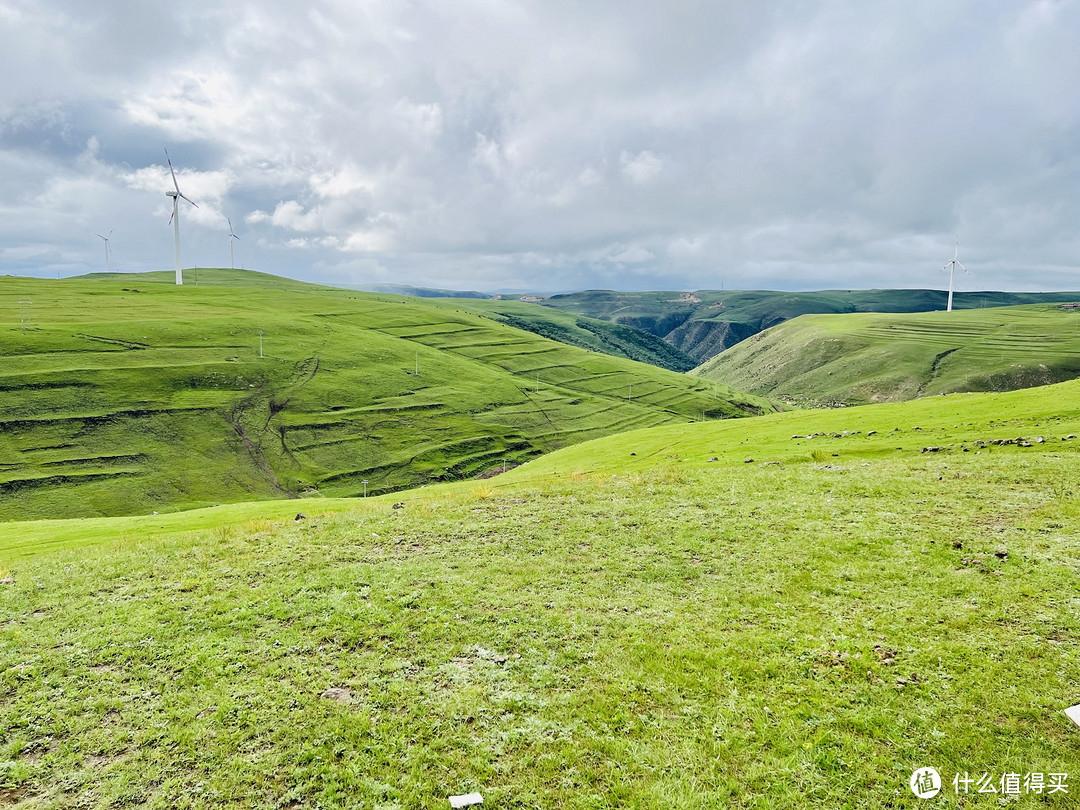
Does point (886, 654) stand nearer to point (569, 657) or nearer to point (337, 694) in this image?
point (569, 657)

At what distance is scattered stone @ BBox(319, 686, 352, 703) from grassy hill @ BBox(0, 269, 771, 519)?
12187 centimetres

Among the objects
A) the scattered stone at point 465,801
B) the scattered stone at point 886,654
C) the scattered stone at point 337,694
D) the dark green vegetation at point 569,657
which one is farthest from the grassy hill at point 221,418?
the scattered stone at point 886,654

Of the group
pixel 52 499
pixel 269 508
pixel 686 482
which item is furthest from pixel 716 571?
pixel 52 499

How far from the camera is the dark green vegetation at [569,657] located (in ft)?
33.7

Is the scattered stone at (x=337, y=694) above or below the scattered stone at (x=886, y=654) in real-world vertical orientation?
below

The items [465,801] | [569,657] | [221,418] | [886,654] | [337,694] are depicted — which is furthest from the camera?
[221,418]

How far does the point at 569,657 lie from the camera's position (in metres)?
14.0

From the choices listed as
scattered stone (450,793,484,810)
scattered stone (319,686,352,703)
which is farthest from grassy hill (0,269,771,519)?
scattered stone (450,793,484,810)

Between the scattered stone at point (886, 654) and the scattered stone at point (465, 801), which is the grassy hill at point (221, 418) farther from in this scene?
the scattered stone at point (886, 654)

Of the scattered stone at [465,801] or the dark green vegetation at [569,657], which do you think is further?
the dark green vegetation at [569,657]

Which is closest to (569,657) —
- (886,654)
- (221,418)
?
(886,654)

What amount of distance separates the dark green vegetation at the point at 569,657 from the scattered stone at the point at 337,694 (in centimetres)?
10

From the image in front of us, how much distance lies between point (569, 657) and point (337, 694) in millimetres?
5790

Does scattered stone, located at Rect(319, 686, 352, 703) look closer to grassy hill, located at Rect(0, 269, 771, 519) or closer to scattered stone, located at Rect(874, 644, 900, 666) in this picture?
scattered stone, located at Rect(874, 644, 900, 666)
